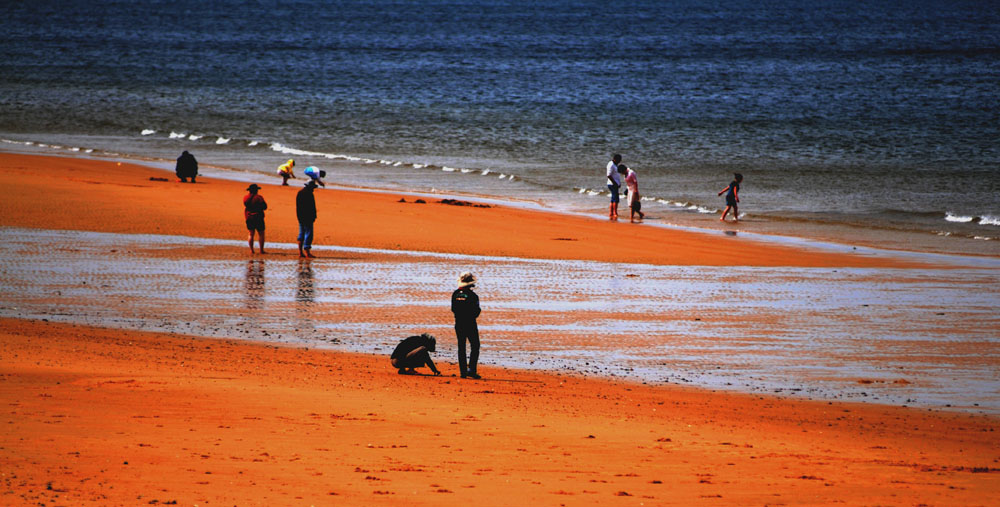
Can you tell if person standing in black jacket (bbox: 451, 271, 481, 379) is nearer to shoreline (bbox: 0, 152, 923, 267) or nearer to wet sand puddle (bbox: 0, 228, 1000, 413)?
wet sand puddle (bbox: 0, 228, 1000, 413)

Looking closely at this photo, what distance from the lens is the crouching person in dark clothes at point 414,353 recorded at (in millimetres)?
12953

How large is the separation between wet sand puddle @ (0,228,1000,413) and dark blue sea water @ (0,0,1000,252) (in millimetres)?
11112

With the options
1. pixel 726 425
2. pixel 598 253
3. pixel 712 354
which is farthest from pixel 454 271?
pixel 726 425

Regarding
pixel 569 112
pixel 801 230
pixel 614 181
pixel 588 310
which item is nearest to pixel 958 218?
pixel 801 230

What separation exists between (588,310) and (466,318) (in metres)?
4.77

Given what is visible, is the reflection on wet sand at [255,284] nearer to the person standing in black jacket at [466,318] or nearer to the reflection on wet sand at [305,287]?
the reflection on wet sand at [305,287]

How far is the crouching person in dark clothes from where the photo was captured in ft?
42.5

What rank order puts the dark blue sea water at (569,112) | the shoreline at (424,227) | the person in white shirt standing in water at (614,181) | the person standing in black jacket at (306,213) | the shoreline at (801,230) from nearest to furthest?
the person standing in black jacket at (306,213), the shoreline at (424,227), the shoreline at (801,230), the person in white shirt standing in water at (614,181), the dark blue sea water at (569,112)

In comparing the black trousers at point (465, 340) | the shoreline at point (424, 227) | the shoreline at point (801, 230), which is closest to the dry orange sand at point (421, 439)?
the black trousers at point (465, 340)

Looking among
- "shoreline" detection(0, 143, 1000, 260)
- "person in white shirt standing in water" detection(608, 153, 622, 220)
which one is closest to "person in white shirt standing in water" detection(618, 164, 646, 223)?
"person in white shirt standing in water" detection(608, 153, 622, 220)

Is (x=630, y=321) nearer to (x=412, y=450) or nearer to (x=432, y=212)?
(x=412, y=450)

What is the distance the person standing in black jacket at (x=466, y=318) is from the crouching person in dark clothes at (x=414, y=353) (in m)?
0.35

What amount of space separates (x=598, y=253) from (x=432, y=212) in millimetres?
6495

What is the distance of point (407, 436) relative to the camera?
10070 mm
